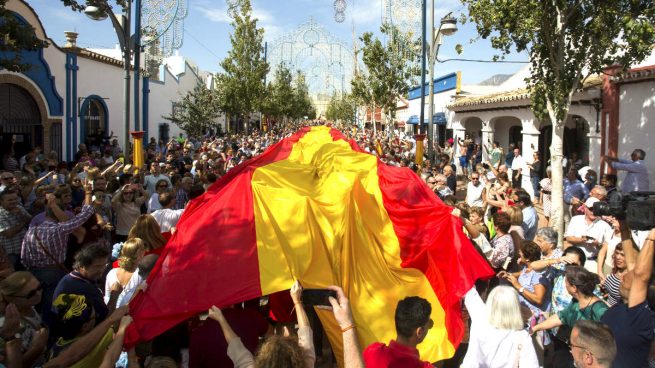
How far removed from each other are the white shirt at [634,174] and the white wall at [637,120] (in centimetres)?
140

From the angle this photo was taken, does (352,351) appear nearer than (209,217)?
Yes

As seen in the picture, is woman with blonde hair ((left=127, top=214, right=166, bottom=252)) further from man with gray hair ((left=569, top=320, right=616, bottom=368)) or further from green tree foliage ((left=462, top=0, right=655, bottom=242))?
green tree foliage ((left=462, top=0, right=655, bottom=242))

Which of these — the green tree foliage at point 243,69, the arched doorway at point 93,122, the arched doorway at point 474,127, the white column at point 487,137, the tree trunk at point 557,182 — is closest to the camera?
the tree trunk at point 557,182

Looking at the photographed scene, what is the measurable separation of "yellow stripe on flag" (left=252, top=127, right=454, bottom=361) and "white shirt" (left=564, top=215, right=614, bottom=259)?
245 centimetres

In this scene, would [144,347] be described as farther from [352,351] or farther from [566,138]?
[566,138]

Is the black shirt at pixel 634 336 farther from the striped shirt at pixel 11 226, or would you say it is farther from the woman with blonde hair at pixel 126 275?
the striped shirt at pixel 11 226

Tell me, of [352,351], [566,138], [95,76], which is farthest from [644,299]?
[95,76]

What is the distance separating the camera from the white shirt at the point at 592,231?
5934 mm

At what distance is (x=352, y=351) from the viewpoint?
2.61 metres

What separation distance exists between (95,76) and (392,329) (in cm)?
1714

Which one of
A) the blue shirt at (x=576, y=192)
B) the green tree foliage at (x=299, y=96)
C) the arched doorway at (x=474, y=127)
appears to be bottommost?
the blue shirt at (x=576, y=192)

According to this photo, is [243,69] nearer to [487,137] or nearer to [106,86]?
[106,86]

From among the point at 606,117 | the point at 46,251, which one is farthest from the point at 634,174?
the point at 46,251

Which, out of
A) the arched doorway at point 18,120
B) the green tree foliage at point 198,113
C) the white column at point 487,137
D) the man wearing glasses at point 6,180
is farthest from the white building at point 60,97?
the white column at point 487,137
